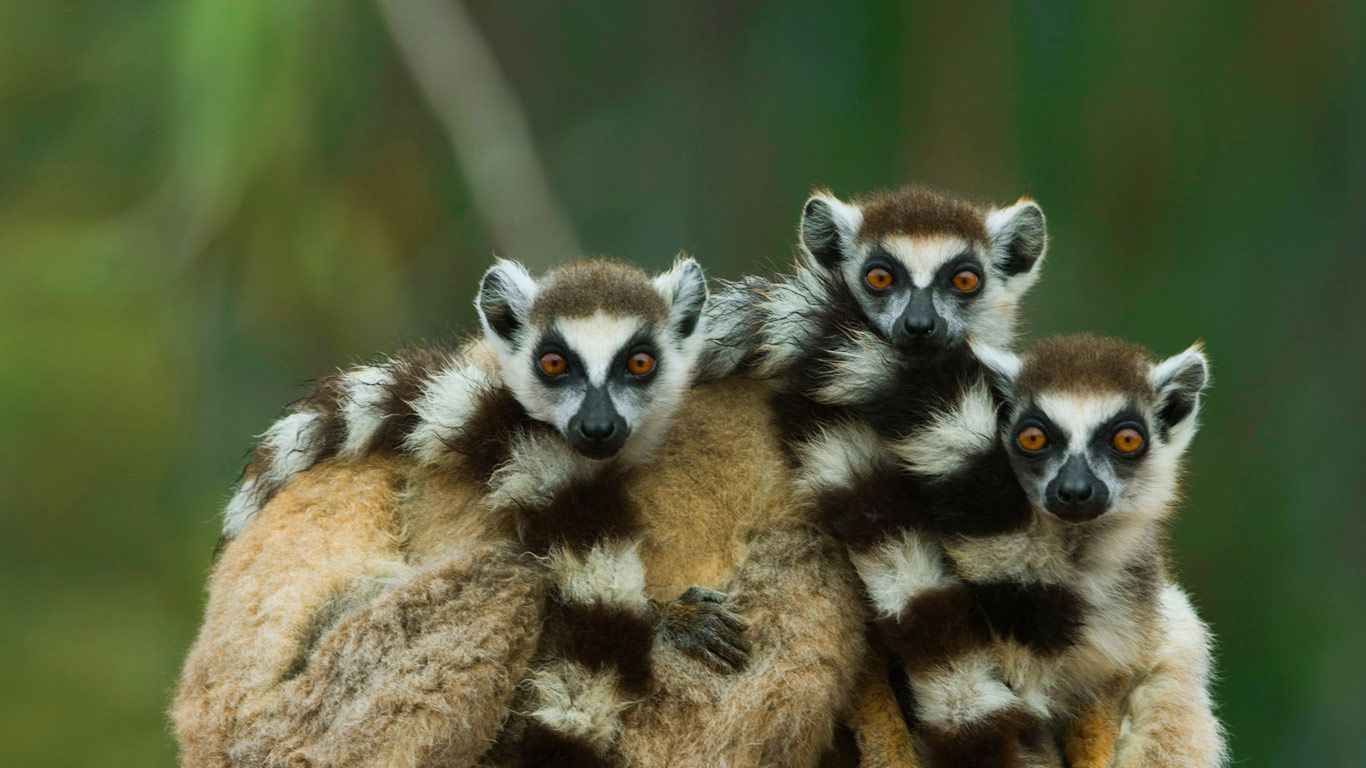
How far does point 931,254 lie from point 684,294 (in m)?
0.77

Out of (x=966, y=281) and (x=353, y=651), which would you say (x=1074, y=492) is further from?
(x=353, y=651)

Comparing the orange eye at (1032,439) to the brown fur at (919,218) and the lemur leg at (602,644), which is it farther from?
the brown fur at (919,218)

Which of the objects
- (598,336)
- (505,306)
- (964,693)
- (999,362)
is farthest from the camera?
(505,306)

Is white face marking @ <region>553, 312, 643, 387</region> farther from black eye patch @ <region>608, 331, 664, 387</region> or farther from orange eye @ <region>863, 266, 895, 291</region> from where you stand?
orange eye @ <region>863, 266, 895, 291</region>

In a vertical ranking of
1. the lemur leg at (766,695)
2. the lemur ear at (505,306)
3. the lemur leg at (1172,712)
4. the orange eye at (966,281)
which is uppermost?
the lemur ear at (505,306)

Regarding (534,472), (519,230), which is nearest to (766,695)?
(534,472)

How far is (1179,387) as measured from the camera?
3.84 m

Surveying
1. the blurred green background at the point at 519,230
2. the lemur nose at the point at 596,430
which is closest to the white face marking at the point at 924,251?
the lemur nose at the point at 596,430

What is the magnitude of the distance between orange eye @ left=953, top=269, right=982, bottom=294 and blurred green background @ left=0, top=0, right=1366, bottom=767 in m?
2.77

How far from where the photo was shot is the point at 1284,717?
24.6 feet

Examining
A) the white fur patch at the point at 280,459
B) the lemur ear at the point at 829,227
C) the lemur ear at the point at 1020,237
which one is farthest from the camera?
the lemur ear at the point at 1020,237

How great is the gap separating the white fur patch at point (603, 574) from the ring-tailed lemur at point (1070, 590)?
0.62m

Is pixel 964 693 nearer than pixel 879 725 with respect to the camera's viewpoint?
Yes

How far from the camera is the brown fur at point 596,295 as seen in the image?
4086 millimetres
